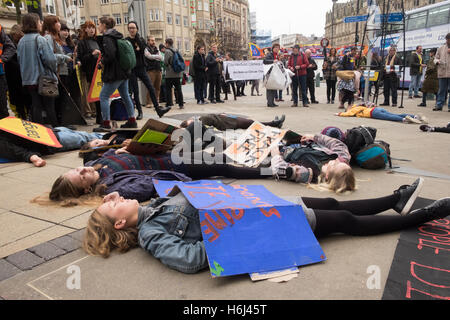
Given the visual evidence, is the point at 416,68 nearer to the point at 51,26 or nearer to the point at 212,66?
the point at 212,66

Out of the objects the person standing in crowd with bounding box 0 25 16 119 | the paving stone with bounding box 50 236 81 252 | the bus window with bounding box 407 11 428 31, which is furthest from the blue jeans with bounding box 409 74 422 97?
the paving stone with bounding box 50 236 81 252

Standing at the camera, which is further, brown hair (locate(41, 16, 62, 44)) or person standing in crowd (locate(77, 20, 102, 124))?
person standing in crowd (locate(77, 20, 102, 124))

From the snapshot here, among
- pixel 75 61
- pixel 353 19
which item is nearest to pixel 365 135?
pixel 75 61

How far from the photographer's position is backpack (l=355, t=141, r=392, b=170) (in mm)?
4320

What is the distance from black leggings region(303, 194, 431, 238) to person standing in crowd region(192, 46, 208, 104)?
9.74m

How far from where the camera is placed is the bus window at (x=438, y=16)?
14.9 meters

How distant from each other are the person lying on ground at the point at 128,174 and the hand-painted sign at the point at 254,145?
27 cm

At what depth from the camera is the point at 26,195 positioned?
11.9 ft

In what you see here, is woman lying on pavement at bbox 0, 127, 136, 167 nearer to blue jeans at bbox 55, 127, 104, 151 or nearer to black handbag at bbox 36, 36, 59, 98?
blue jeans at bbox 55, 127, 104, 151

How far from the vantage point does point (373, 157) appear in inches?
170

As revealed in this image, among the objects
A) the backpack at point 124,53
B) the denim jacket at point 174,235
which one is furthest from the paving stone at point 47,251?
the backpack at point 124,53

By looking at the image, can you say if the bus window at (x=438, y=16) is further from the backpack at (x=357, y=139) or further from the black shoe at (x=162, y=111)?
the backpack at (x=357, y=139)
